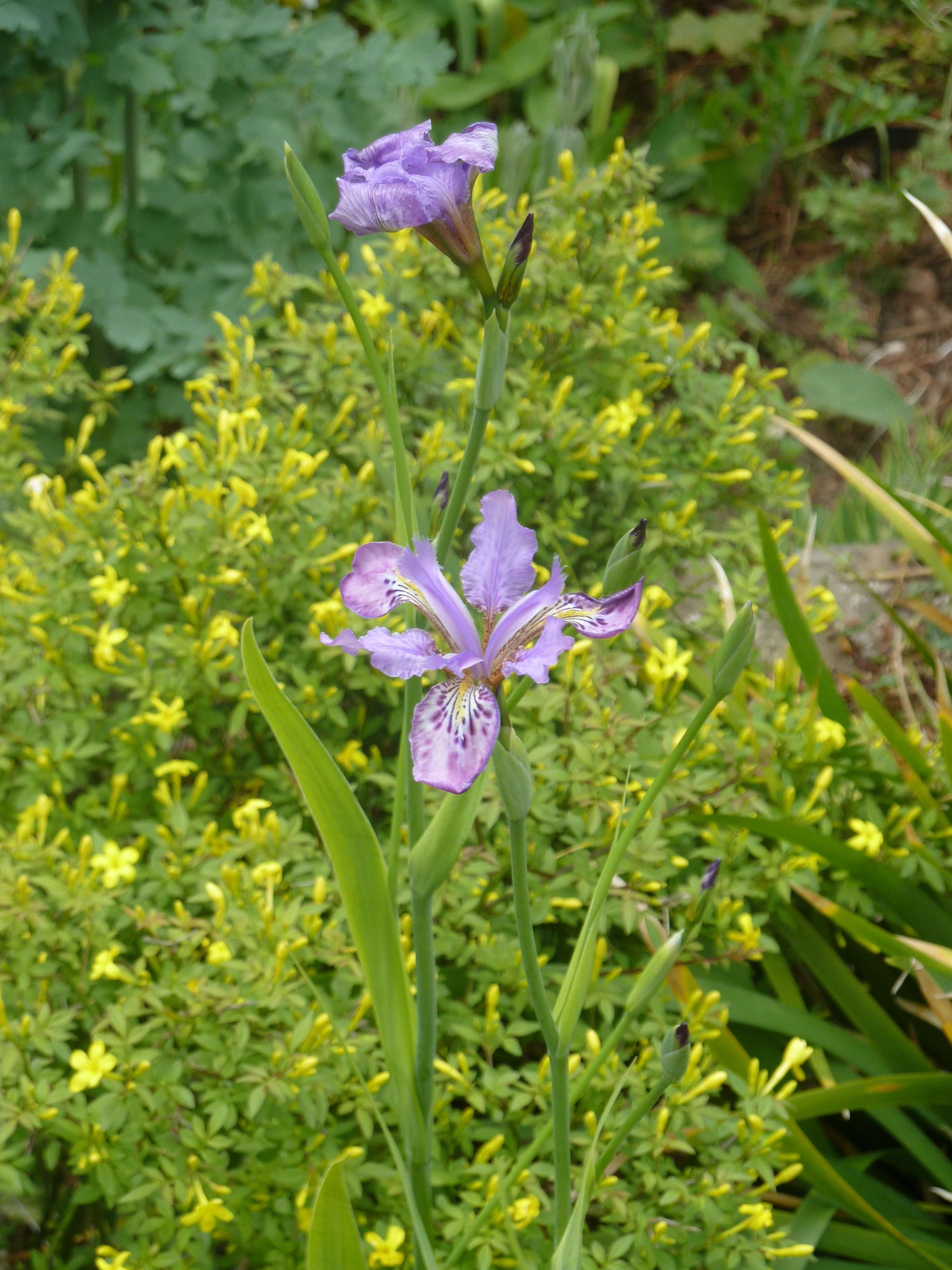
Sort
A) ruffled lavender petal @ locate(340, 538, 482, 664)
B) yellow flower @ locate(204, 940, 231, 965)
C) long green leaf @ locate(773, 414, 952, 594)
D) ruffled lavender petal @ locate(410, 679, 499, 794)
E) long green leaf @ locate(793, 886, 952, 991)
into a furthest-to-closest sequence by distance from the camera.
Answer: long green leaf @ locate(773, 414, 952, 594), long green leaf @ locate(793, 886, 952, 991), yellow flower @ locate(204, 940, 231, 965), ruffled lavender petal @ locate(340, 538, 482, 664), ruffled lavender petal @ locate(410, 679, 499, 794)

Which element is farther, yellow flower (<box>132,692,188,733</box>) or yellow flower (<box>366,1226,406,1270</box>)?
yellow flower (<box>132,692,188,733</box>)

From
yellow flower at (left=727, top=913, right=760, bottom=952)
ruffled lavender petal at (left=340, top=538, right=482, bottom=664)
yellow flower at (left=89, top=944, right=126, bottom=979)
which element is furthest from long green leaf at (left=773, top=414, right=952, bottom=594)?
yellow flower at (left=89, top=944, right=126, bottom=979)

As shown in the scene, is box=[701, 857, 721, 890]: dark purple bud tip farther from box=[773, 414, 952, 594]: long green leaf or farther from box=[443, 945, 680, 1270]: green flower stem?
box=[773, 414, 952, 594]: long green leaf

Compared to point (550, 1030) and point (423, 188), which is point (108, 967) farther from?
point (423, 188)

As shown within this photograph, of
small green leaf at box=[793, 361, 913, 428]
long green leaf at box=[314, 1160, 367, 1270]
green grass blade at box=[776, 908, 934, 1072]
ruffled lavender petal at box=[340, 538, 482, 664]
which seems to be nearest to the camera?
ruffled lavender petal at box=[340, 538, 482, 664]

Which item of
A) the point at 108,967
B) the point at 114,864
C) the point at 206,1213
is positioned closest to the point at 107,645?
the point at 114,864

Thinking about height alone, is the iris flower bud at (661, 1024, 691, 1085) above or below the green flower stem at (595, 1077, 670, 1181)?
above

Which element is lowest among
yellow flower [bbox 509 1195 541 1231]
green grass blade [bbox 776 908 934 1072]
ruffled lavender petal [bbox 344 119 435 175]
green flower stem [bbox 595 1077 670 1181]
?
green grass blade [bbox 776 908 934 1072]

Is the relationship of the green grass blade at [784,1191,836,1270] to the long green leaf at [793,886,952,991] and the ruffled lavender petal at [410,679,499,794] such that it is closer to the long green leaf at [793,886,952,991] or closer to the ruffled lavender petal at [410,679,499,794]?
the long green leaf at [793,886,952,991]
